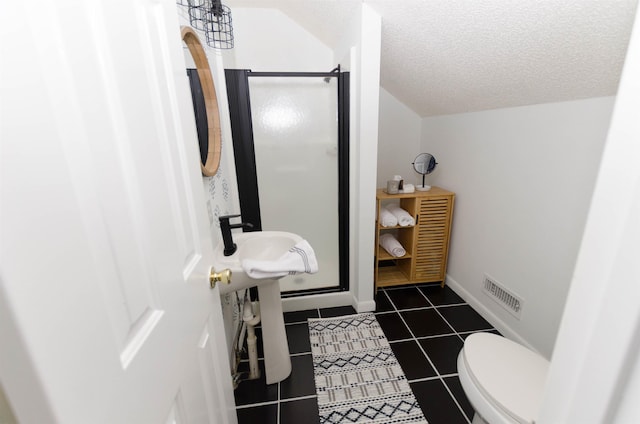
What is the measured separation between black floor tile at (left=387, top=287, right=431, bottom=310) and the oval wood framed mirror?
1732 mm

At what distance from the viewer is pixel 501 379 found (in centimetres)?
98

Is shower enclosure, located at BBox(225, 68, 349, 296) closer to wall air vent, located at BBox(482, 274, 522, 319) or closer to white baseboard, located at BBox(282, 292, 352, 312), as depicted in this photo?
white baseboard, located at BBox(282, 292, 352, 312)

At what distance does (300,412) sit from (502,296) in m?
1.48

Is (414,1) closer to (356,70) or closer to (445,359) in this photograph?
(356,70)

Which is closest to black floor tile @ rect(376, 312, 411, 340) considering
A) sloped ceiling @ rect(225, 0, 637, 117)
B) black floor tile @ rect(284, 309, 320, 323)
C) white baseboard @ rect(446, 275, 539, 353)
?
black floor tile @ rect(284, 309, 320, 323)

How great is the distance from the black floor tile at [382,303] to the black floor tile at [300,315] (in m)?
0.50

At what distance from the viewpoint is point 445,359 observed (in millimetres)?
1612

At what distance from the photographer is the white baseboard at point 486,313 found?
168cm

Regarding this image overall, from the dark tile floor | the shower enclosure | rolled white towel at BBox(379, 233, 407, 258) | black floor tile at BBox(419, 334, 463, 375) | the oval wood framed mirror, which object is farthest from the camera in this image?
rolled white towel at BBox(379, 233, 407, 258)

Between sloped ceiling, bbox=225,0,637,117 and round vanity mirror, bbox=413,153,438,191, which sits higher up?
sloped ceiling, bbox=225,0,637,117

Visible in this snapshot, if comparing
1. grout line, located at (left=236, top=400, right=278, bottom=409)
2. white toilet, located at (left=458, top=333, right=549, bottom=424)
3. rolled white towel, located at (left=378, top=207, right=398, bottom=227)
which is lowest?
grout line, located at (left=236, top=400, right=278, bottom=409)

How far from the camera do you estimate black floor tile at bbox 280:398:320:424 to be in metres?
1.31

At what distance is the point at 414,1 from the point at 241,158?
131cm

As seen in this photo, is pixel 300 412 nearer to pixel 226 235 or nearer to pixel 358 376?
pixel 358 376
